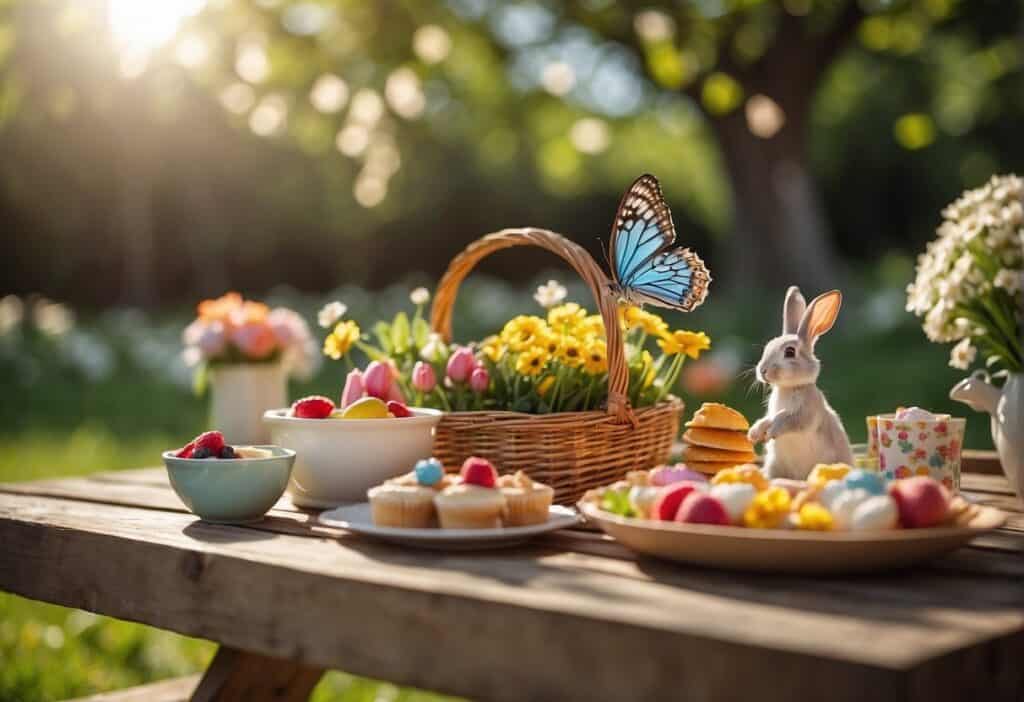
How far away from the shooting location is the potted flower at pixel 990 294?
1727mm

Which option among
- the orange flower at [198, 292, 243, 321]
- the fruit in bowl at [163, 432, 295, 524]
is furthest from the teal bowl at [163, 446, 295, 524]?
the orange flower at [198, 292, 243, 321]

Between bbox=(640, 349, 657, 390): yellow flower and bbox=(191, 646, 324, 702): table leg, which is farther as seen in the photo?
bbox=(640, 349, 657, 390): yellow flower

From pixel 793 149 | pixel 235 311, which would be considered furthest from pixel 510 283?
pixel 235 311

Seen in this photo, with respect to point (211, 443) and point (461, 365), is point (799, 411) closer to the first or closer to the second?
point (461, 365)

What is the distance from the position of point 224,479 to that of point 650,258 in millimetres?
650

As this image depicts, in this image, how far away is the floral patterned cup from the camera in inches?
63.7

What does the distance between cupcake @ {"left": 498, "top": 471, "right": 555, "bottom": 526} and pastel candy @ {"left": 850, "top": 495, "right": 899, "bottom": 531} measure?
365 mm

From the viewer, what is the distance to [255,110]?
5973 mm

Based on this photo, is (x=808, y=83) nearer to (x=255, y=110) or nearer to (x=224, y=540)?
(x=255, y=110)

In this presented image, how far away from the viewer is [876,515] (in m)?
1.19

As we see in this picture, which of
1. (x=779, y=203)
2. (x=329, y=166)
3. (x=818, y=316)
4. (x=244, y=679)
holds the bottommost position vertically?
(x=244, y=679)

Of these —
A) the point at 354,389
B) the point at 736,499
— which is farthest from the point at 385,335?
the point at 736,499

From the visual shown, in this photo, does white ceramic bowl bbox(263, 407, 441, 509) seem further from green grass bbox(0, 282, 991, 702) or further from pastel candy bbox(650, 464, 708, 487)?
green grass bbox(0, 282, 991, 702)

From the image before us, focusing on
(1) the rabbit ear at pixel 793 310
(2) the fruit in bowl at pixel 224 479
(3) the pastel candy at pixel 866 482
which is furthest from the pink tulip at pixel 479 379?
(3) the pastel candy at pixel 866 482
